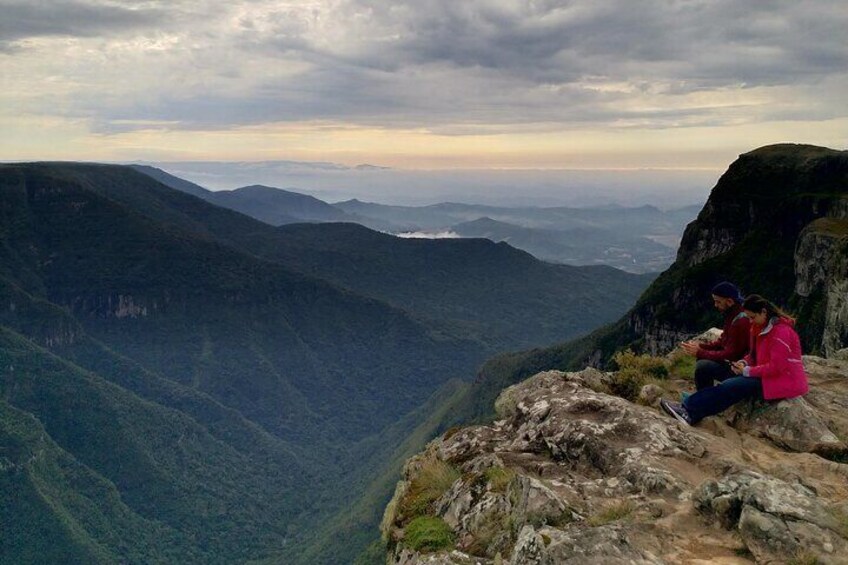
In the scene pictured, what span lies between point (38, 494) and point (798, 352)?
237872 millimetres

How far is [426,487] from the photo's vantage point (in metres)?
12.9

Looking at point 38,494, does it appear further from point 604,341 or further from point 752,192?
point 752,192

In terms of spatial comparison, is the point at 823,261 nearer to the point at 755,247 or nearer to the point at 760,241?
the point at 755,247

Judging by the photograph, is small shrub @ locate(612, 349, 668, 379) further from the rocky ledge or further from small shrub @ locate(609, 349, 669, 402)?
the rocky ledge

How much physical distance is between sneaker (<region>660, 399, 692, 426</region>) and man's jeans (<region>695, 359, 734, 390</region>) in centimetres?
95

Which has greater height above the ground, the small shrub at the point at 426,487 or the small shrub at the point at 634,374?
the small shrub at the point at 634,374

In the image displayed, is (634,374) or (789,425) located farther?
(634,374)

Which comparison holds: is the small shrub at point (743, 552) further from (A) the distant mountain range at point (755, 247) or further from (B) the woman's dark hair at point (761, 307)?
(A) the distant mountain range at point (755, 247)

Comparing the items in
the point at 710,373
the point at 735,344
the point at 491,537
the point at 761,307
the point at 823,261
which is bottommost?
the point at 491,537

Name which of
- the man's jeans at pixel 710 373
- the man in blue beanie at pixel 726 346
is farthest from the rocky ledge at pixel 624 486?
the man in blue beanie at pixel 726 346

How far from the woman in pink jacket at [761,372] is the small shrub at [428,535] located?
21.1 feet

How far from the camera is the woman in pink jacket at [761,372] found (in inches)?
511

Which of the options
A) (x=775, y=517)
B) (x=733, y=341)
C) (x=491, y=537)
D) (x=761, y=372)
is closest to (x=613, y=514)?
(x=491, y=537)

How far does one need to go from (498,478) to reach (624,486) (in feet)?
7.78
